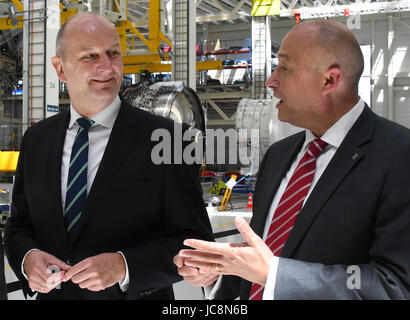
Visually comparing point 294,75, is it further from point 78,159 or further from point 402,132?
point 78,159

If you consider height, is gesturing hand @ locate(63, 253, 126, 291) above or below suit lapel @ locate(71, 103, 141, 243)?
below

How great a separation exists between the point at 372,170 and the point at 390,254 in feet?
1.01

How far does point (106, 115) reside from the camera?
2.40m

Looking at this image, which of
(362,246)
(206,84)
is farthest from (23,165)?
(206,84)

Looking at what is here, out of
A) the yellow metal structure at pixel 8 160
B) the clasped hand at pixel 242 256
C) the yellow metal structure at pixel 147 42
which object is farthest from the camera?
the yellow metal structure at pixel 147 42

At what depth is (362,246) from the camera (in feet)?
5.54

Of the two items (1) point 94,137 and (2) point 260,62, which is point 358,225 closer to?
(1) point 94,137

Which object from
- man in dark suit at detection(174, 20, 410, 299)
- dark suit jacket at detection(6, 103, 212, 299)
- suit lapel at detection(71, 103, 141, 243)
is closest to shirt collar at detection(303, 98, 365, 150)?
man in dark suit at detection(174, 20, 410, 299)

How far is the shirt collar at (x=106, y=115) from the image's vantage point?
2391 mm

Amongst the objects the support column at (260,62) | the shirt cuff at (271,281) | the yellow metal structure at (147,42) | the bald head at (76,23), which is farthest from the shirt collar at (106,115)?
the support column at (260,62)

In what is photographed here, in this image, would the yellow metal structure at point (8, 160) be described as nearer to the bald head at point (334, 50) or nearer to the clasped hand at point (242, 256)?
the bald head at point (334, 50)

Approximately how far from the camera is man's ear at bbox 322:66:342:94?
1899mm

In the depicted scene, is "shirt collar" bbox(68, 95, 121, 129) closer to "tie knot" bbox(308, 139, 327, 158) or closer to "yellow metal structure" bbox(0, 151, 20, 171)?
"tie knot" bbox(308, 139, 327, 158)

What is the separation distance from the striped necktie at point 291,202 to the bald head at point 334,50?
30 cm
